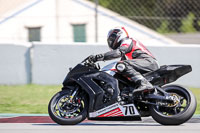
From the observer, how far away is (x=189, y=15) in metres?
13.3

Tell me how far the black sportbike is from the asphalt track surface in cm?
14

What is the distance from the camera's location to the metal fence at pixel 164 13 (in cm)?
1326

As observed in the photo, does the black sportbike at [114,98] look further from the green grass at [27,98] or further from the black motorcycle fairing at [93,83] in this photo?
the green grass at [27,98]

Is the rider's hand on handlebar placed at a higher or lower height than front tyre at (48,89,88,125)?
higher

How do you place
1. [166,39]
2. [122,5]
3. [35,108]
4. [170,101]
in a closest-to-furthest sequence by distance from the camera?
[170,101], [35,108], [122,5], [166,39]

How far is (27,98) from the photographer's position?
10430 mm

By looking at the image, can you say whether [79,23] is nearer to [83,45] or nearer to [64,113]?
[83,45]

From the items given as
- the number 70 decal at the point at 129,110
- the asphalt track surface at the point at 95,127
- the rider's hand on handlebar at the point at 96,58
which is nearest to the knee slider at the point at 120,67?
the rider's hand on handlebar at the point at 96,58

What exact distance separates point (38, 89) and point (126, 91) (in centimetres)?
480

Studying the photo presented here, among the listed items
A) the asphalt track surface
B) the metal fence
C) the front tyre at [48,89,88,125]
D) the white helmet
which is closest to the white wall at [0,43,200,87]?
the metal fence

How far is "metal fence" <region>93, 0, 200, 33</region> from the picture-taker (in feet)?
43.5

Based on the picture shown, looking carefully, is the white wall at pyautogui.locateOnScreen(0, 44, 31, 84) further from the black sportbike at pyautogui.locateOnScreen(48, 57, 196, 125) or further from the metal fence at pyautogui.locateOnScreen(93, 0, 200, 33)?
the black sportbike at pyautogui.locateOnScreen(48, 57, 196, 125)

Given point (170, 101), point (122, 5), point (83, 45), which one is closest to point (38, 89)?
point (83, 45)

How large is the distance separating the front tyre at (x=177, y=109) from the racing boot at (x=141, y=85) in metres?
0.23
